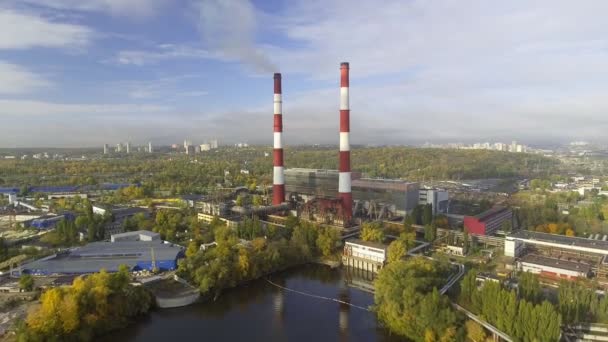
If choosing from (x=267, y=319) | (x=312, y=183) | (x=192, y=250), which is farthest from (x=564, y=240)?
(x=192, y=250)

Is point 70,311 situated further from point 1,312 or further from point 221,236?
point 221,236

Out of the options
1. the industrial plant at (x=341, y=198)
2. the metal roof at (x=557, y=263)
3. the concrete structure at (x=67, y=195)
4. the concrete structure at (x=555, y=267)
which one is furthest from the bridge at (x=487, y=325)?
the concrete structure at (x=67, y=195)

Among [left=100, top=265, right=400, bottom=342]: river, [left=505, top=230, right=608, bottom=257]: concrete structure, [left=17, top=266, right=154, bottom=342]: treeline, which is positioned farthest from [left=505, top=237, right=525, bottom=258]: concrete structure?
[left=17, top=266, right=154, bottom=342]: treeline

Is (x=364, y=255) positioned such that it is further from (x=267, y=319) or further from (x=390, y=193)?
(x=390, y=193)

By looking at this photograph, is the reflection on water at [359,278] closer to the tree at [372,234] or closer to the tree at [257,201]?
the tree at [372,234]

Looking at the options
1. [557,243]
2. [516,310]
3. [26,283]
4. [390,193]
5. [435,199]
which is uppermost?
[390,193]

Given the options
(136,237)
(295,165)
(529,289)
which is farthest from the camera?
(295,165)
